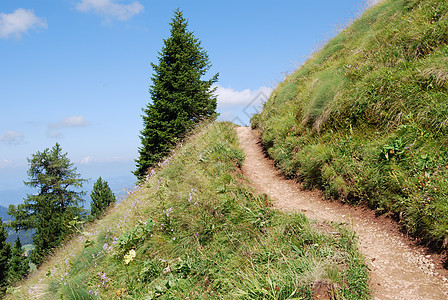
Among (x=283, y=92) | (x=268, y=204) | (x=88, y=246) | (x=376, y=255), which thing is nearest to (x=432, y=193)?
(x=376, y=255)

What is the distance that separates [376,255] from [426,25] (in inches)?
229

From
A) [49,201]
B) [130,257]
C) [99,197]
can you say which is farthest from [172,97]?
[49,201]

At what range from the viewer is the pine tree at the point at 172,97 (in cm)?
1961

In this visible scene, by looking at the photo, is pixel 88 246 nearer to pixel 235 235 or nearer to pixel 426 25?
pixel 235 235

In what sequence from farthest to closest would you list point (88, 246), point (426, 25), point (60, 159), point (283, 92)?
point (60, 159) < point (283, 92) < point (88, 246) < point (426, 25)

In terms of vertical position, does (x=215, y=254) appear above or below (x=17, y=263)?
below

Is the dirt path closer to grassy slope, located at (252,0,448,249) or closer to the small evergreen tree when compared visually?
grassy slope, located at (252,0,448,249)

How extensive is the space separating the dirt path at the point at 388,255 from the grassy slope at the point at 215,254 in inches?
16.7

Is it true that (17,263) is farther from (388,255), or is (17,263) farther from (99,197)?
(388,255)

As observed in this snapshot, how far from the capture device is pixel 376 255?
3830 mm

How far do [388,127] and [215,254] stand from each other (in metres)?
4.31

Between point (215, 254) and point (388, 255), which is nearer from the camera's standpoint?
point (388, 255)

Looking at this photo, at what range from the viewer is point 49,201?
40.3m

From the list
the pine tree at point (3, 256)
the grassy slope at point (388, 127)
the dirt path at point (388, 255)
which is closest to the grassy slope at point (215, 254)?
the dirt path at point (388, 255)
